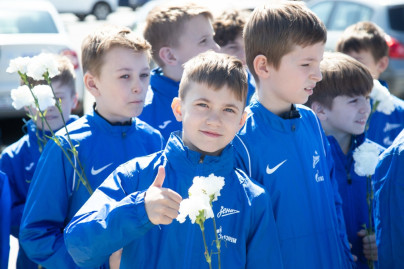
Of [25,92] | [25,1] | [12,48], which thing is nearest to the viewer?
[25,92]

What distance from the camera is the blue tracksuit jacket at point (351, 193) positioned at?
3559 millimetres

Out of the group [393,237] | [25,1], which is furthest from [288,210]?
[25,1]

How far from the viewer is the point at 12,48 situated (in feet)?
30.3

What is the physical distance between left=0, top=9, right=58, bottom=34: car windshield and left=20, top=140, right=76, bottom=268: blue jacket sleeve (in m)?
7.55

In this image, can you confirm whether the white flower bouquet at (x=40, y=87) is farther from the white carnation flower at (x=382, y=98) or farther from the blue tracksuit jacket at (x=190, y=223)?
the white carnation flower at (x=382, y=98)

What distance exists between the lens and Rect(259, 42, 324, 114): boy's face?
289 centimetres

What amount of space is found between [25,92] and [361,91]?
193cm

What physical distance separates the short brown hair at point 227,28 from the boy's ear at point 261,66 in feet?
6.47

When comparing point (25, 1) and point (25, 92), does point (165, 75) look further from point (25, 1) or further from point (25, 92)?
point (25, 1)

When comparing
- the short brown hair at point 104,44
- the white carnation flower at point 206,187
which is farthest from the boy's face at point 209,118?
the short brown hair at point 104,44

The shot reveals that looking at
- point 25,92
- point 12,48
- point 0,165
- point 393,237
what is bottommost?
point 12,48

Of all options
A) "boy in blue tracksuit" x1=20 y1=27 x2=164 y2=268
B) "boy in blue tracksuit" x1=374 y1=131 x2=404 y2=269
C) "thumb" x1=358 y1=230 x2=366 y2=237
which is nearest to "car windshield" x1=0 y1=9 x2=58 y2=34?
"boy in blue tracksuit" x1=20 y1=27 x2=164 y2=268

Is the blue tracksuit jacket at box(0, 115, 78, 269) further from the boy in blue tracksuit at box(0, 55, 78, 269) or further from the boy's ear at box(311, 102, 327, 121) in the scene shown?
the boy's ear at box(311, 102, 327, 121)

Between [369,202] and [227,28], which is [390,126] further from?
[227,28]
